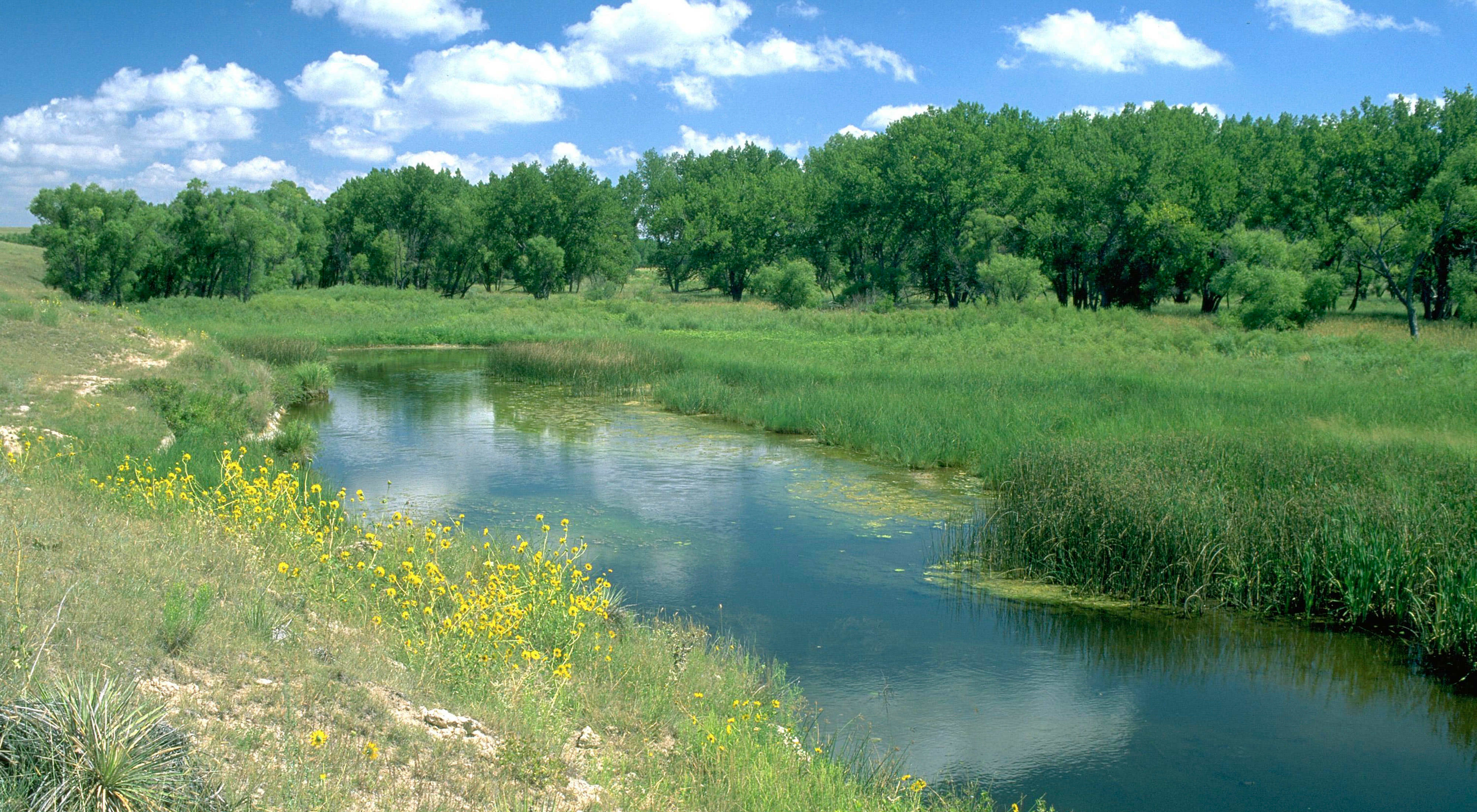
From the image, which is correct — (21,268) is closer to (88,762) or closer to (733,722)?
(733,722)

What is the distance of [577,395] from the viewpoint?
24.3 meters

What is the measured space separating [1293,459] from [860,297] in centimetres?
4118

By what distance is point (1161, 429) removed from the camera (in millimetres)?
13469

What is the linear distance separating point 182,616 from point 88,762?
158cm

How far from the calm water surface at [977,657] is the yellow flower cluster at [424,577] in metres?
1.90

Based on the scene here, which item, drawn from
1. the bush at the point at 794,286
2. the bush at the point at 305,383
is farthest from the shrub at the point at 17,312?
the bush at the point at 794,286

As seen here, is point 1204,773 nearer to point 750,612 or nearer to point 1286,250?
point 750,612

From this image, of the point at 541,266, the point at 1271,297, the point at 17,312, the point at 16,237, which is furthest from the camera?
the point at 16,237

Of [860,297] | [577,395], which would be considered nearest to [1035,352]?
[577,395]

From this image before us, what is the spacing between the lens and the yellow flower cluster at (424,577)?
18.9ft

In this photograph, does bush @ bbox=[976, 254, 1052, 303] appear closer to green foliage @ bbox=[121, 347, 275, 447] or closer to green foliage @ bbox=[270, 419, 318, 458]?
green foliage @ bbox=[121, 347, 275, 447]

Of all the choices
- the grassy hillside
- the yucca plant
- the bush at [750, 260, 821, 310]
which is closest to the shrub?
the yucca plant

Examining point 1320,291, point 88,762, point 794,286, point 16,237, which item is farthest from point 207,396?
point 16,237

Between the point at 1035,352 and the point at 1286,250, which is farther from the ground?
the point at 1286,250
